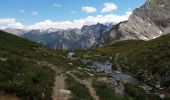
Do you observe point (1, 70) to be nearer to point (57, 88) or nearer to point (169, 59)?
point (57, 88)

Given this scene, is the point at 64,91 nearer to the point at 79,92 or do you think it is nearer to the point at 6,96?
the point at 79,92

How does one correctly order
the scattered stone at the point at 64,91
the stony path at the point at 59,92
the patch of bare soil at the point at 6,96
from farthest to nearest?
the scattered stone at the point at 64,91
the stony path at the point at 59,92
the patch of bare soil at the point at 6,96

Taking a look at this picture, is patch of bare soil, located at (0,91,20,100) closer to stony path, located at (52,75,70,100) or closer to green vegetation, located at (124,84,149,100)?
stony path, located at (52,75,70,100)

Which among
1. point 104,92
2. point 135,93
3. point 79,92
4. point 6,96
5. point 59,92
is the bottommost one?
point 135,93

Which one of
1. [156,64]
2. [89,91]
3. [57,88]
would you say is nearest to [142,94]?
[89,91]

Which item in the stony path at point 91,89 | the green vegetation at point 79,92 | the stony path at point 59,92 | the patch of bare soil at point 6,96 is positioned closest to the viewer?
the patch of bare soil at point 6,96

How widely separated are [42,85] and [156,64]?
1585 inches

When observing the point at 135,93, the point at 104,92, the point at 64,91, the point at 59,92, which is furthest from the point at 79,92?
the point at 135,93

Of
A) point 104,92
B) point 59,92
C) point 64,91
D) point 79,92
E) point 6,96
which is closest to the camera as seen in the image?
point 6,96

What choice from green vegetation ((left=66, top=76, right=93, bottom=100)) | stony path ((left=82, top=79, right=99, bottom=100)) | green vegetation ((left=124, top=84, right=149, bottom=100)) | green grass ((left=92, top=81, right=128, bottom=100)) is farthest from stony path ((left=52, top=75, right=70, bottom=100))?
green vegetation ((left=124, top=84, right=149, bottom=100))

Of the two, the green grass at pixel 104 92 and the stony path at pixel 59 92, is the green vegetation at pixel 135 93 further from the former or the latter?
the stony path at pixel 59 92

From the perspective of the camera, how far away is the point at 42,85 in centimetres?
3042

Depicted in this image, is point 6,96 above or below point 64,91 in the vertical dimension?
above

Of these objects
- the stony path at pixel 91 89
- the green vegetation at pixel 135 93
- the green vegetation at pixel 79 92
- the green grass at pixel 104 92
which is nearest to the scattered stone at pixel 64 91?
the green vegetation at pixel 79 92
